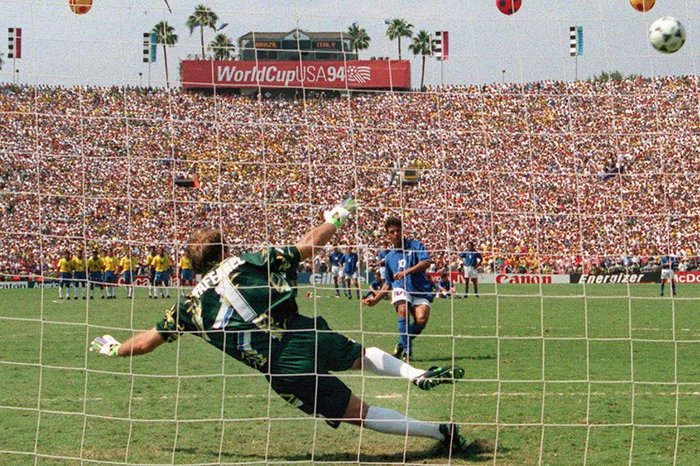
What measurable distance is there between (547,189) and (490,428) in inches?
223

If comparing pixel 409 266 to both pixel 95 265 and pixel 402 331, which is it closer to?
pixel 402 331

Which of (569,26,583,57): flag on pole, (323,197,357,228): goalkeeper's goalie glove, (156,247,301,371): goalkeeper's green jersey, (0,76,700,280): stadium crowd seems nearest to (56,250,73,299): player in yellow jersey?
(0,76,700,280): stadium crowd

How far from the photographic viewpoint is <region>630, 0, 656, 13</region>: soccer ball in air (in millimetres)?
8750

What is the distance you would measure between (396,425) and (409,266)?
17.7ft

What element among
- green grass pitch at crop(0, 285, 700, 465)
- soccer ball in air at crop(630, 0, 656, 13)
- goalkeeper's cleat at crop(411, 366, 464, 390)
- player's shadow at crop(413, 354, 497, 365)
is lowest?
player's shadow at crop(413, 354, 497, 365)

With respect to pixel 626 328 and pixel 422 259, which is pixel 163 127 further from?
pixel 626 328

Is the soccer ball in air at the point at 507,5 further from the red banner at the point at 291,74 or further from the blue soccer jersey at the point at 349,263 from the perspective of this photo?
the blue soccer jersey at the point at 349,263

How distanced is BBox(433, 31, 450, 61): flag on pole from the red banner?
472 millimetres

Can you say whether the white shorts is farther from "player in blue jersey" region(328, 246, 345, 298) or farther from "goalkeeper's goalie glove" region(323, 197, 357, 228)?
"player in blue jersey" region(328, 246, 345, 298)

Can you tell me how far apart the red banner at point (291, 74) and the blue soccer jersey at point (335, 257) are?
67.4ft

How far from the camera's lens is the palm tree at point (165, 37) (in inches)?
321

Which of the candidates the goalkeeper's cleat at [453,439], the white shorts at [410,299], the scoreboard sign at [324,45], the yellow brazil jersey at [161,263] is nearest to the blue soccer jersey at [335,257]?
the yellow brazil jersey at [161,263]

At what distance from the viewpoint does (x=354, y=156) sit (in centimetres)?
880

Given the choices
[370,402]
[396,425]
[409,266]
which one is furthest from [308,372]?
[409,266]
